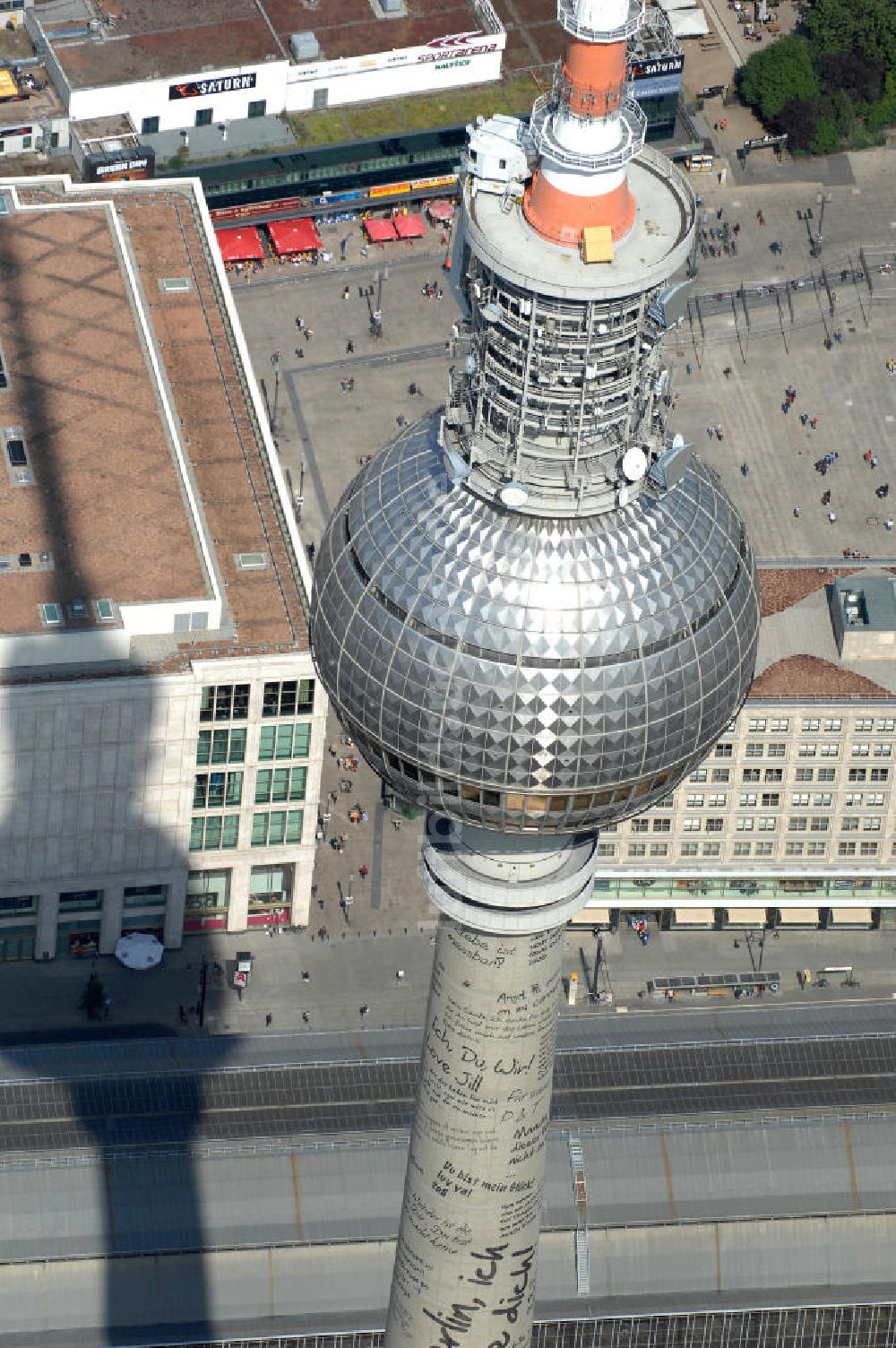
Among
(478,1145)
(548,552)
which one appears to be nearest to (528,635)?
(548,552)

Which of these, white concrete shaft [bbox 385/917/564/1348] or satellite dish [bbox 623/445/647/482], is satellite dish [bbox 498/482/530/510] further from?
white concrete shaft [bbox 385/917/564/1348]

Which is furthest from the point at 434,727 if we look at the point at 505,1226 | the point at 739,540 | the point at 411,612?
the point at 505,1226

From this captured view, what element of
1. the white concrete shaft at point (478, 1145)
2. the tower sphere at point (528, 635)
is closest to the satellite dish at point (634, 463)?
the tower sphere at point (528, 635)

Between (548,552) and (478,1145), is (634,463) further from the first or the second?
(478,1145)

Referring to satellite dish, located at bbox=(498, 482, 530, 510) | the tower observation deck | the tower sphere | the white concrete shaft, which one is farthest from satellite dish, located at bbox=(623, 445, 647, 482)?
the white concrete shaft

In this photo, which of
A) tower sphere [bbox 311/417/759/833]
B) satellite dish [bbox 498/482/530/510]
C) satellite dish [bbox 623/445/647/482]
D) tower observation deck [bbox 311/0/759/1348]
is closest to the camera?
tower observation deck [bbox 311/0/759/1348]
